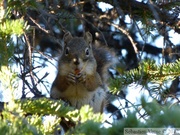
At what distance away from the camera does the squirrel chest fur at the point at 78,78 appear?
2758 mm

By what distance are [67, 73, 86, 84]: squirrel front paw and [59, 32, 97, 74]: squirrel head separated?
0.03m

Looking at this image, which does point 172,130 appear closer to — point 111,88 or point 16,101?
point 16,101

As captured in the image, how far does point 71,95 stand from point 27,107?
1.35 m

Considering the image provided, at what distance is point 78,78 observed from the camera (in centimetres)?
278

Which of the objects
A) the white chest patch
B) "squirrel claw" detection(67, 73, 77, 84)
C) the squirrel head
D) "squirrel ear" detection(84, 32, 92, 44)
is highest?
"squirrel ear" detection(84, 32, 92, 44)

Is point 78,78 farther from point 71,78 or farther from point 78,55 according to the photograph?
point 78,55

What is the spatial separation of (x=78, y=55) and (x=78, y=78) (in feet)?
0.59

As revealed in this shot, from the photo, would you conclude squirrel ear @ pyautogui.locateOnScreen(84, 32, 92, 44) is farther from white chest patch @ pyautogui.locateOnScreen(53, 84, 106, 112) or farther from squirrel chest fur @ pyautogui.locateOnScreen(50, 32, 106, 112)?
white chest patch @ pyautogui.locateOnScreen(53, 84, 106, 112)

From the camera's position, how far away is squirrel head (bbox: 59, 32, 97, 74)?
2805mm

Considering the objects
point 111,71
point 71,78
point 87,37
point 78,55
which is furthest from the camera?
point 111,71

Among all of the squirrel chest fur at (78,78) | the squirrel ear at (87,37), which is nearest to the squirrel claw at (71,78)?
the squirrel chest fur at (78,78)

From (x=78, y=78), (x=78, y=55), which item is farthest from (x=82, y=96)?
(x=78, y=55)

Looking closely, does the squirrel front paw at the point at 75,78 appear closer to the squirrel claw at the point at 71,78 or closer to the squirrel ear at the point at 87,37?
the squirrel claw at the point at 71,78

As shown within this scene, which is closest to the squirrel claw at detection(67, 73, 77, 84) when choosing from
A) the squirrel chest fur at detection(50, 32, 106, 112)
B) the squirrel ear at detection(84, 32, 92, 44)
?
the squirrel chest fur at detection(50, 32, 106, 112)
